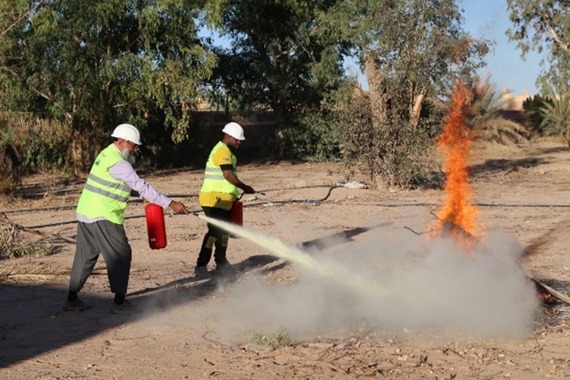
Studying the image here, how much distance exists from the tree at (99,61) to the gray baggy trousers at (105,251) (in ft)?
49.9

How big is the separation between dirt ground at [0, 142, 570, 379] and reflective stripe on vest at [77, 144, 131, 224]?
101cm

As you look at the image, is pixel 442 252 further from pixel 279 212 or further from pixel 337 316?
pixel 279 212

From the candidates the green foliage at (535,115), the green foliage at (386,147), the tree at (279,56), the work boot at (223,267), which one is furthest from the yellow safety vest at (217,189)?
the green foliage at (535,115)

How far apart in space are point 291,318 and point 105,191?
2135mm

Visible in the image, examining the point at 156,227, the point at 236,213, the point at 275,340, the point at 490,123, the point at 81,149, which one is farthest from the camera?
the point at 490,123

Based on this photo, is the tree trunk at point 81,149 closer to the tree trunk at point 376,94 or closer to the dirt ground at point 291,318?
the tree trunk at point 376,94

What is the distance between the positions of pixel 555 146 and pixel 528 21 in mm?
6286

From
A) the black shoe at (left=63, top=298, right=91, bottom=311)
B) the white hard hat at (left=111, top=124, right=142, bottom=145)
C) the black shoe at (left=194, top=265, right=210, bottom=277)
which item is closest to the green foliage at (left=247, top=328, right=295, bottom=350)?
the black shoe at (left=63, top=298, right=91, bottom=311)

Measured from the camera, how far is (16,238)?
1075cm

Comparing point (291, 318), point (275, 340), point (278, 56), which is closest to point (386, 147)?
point (291, 318)

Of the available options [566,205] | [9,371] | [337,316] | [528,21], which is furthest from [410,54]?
[528,21]

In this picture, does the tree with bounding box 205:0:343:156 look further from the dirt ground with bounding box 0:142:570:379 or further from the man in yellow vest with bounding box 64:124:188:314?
the man in yellow vest with bounding box 64:124:188:314

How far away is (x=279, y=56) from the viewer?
30953mm

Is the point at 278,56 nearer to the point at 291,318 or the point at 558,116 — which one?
the point at 558,116
